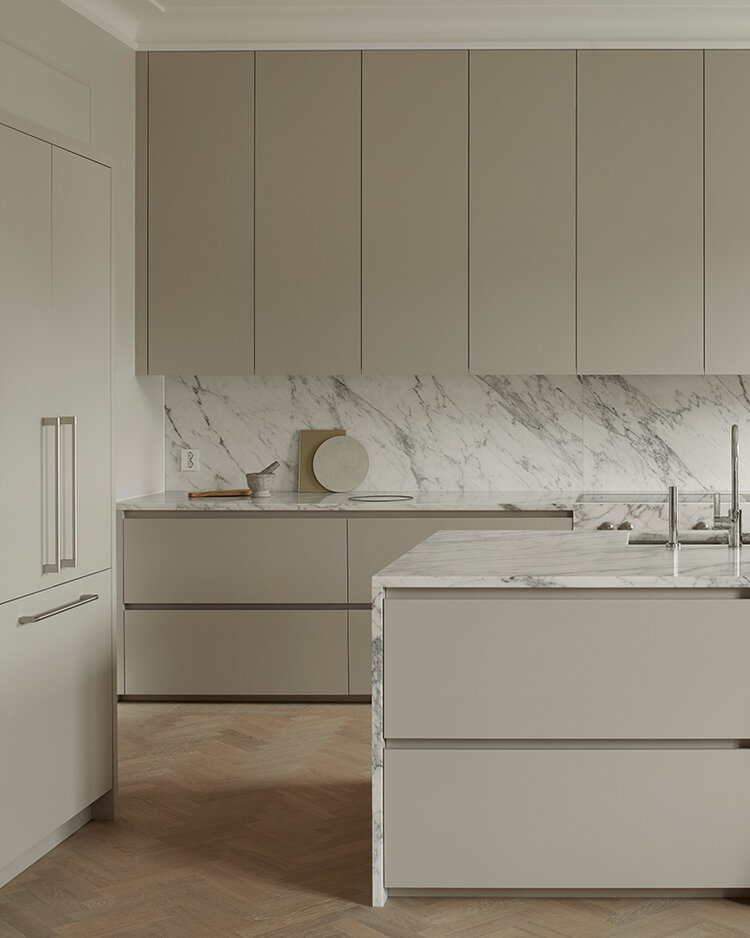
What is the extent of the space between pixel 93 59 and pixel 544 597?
3129 mm

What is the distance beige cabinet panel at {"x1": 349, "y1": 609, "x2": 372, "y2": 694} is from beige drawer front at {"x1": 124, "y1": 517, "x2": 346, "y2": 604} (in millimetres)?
105

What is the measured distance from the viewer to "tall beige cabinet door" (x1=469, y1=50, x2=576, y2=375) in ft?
15.5

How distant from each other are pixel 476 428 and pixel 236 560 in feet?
4.47

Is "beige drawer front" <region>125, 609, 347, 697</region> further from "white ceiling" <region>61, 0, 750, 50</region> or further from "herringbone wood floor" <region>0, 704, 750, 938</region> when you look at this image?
"white ceiling" <region>61, 0, 750, 50</region>

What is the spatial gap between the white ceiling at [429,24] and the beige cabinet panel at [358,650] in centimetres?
247

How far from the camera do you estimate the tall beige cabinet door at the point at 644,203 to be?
468 centimetres

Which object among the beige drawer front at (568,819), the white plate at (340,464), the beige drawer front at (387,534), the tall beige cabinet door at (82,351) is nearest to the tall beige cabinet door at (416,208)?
the white plate at (340,464)

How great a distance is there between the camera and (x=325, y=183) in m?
4.77

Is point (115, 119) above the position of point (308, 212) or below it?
above

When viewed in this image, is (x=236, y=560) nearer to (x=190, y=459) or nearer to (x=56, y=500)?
(x=190, y=459)

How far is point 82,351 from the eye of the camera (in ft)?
10.0

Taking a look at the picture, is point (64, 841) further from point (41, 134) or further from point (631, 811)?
point (41, 134)

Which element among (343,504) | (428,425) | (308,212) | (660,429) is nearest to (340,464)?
(428,425)

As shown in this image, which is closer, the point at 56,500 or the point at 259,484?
the point at 56,500
